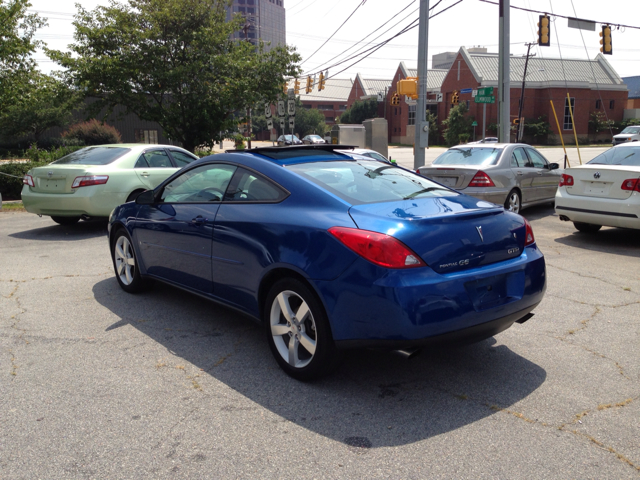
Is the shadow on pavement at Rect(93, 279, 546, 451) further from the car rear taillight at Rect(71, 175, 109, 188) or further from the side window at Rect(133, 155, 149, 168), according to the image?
the side window at Rect(133, 155, 149, 168)

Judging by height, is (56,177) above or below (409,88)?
below

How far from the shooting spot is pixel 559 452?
9.82 ft

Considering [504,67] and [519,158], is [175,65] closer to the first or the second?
[504,67]

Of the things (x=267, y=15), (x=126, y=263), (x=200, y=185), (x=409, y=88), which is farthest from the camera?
(x=267, y=15)

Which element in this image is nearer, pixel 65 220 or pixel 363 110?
pixel 65 220

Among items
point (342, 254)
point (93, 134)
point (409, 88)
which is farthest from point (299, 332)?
point (93, 134)

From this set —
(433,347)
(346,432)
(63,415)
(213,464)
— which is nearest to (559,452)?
(433,347)

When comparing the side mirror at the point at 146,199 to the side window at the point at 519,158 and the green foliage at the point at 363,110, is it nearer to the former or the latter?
the side window at the point at 519,158

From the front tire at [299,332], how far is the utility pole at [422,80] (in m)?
13.6

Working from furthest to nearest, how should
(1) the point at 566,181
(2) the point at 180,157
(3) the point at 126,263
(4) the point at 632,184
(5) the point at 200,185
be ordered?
(2) the point at 180,157 → (1) the point at 566,181 → (4) the point at 632,184 → (3) the point at 126,263 → (5) the point at 200,185

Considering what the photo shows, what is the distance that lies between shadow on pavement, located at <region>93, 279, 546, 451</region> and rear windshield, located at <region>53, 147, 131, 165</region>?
602 cm

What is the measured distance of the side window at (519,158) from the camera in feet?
Answer: 37.9

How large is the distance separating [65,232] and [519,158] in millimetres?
8938

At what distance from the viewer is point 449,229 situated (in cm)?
365
